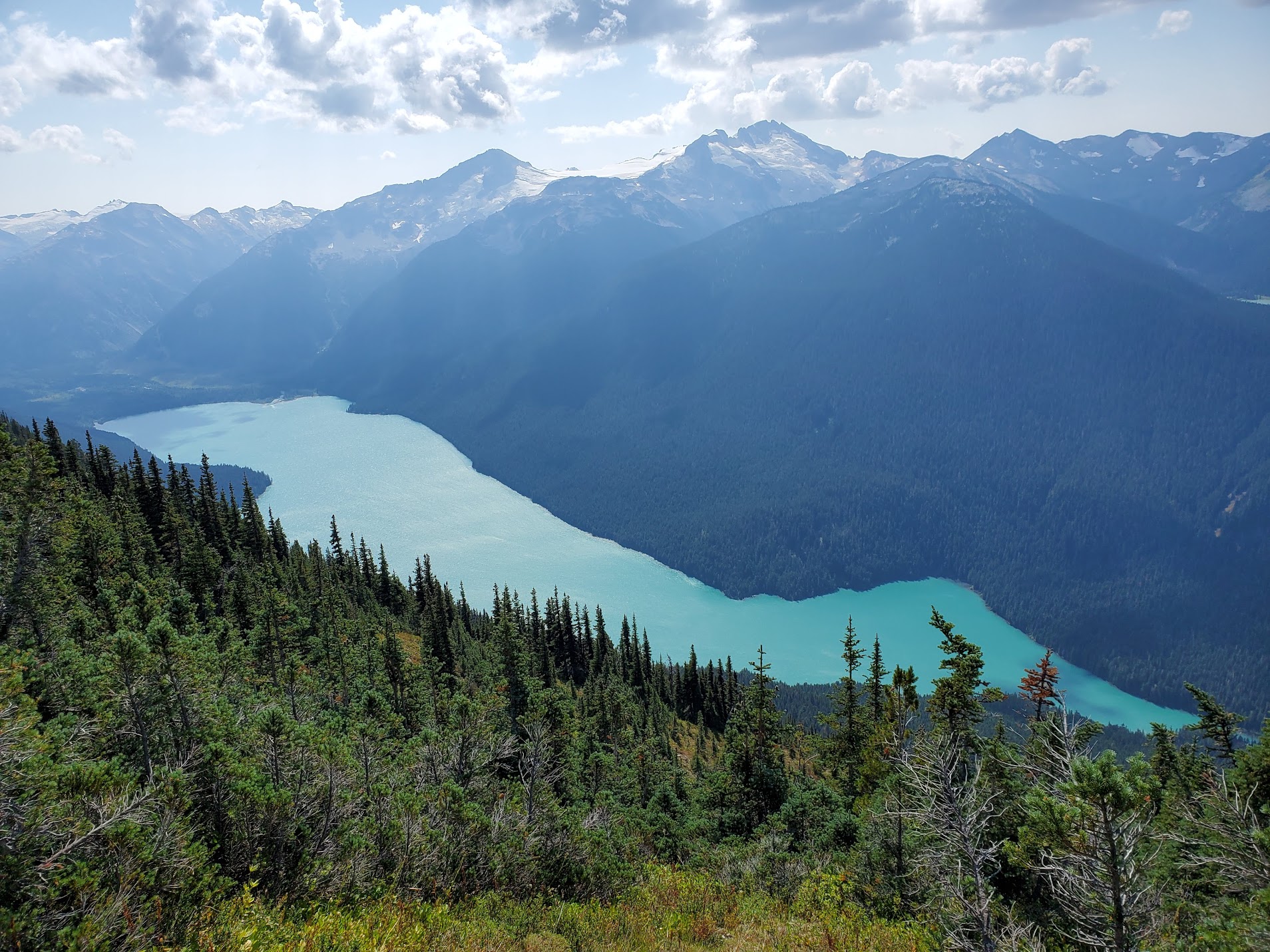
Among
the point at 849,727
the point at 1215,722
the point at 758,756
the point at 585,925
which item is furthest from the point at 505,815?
the point at 1215,722

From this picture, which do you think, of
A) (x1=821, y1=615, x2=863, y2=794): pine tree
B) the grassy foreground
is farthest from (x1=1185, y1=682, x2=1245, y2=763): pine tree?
the grassy foreground

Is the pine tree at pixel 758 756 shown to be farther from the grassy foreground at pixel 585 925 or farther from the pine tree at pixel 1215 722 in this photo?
the pine tree at pixel 1215 722

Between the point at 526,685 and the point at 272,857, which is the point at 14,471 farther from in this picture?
the point at 272,857

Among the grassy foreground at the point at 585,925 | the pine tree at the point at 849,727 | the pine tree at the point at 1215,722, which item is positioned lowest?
the pine tree at the point at 849,727

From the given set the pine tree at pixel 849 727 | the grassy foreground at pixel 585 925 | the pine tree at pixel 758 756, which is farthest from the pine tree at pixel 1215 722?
the grassy foreground at pixel 585 925

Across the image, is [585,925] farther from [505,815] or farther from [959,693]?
[959,693]
